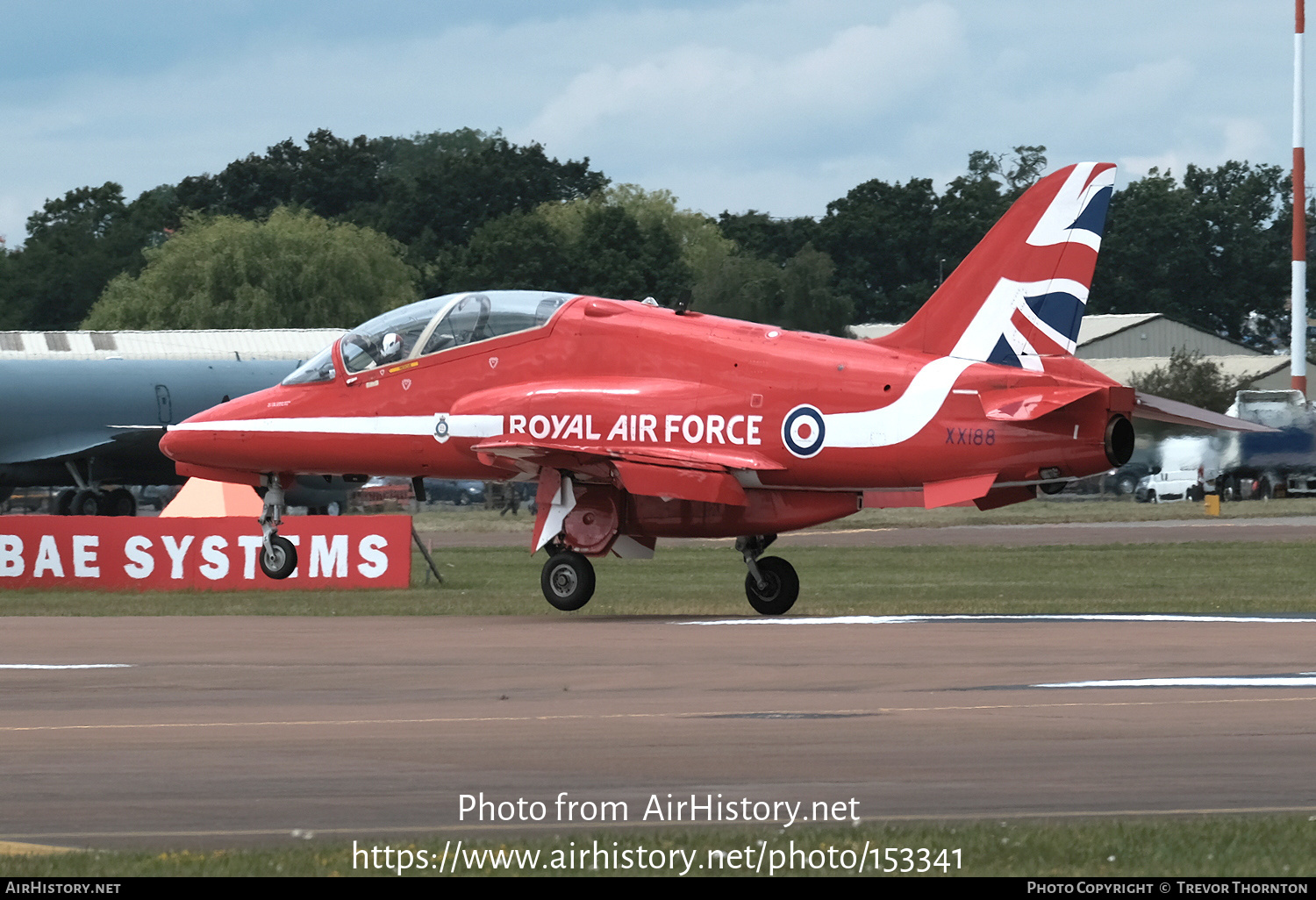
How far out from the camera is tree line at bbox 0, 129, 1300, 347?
9100cm

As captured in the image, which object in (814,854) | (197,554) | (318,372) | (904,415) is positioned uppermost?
(318,372)

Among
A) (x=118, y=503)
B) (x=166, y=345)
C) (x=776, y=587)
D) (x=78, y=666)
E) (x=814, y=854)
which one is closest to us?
(x=814, y=854)

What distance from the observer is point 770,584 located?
23.9 metres

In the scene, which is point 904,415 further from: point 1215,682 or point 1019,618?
point 1215,682

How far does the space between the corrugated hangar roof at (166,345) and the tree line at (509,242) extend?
75.8 feet

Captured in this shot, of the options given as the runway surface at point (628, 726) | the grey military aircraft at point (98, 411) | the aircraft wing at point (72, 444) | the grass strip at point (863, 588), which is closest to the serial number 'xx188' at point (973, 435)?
the runway surface at point (628, 726)

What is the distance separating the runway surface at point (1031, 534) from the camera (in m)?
46.9

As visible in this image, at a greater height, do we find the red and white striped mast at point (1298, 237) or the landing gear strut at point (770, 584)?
the red and white striped mast at point (1298, 237)

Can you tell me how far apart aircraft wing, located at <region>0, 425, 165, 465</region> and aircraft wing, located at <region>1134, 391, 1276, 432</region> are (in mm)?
35132

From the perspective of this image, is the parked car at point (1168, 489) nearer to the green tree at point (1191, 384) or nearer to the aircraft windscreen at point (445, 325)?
the green tree at point (1191, 384)

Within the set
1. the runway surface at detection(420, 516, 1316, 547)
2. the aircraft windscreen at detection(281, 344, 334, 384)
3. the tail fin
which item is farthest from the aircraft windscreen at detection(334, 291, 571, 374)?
the runway surface at detection(420, 516, 1316, 547)

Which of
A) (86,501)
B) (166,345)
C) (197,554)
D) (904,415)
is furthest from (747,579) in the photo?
(166,345)

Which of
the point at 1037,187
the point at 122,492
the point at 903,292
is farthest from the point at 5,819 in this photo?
the point at 903,292

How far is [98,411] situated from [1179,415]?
36287mm
